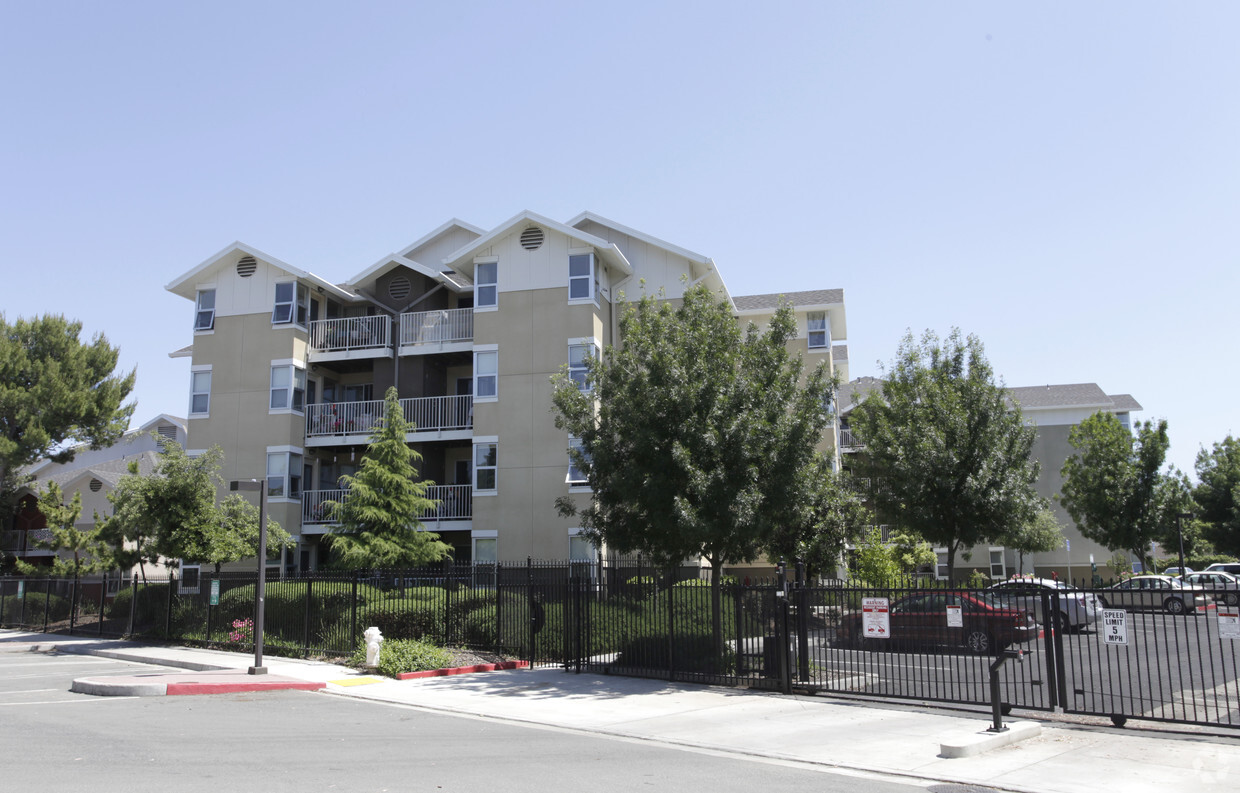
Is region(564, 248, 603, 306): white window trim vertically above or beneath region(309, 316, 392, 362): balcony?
above

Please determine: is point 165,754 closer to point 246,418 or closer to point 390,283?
point 246,418

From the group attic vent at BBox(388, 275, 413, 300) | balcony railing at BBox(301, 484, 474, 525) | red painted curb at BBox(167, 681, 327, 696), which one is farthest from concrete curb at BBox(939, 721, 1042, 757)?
attic vent at BBox(388, 275, 413, 300)

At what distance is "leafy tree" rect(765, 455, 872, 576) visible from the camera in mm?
17031

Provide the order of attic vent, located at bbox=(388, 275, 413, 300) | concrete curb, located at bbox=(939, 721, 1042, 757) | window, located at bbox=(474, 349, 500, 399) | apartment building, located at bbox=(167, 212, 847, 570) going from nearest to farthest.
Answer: concrete curb, located at bbox=(939, 721, 1042, 757) → apartment building, located at bbox=(167, 212, 847, 570) → window, located at bbox=(474, 349, 500, 399) → attic vent, located at bbox=(388, 275, 413, 300)

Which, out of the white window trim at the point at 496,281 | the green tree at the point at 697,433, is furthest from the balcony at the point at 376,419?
the green tree at the point at 697,433

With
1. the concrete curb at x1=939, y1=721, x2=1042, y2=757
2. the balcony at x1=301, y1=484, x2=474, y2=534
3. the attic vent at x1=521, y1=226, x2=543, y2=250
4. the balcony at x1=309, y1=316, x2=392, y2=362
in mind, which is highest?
the attic vent at x1=521, y1=226, x2=543, y2=250

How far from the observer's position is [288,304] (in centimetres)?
3148

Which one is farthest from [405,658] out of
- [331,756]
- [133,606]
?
[133,606]

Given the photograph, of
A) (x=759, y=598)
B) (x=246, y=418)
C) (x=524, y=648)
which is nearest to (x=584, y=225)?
(x=246, y=418)

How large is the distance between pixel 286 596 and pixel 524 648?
592cm

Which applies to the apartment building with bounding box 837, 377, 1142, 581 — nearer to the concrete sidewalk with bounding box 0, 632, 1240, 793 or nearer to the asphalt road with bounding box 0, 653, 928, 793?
the concrete sidewalk with bounding box 0, 632, 1240, 793

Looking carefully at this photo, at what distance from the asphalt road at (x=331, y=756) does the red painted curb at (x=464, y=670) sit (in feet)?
11.0

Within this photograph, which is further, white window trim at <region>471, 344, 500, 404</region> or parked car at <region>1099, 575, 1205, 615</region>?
white window trim at <region>471, 344, 500, 404</region>

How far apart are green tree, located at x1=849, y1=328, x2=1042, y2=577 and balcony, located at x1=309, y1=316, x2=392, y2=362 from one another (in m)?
16.8
